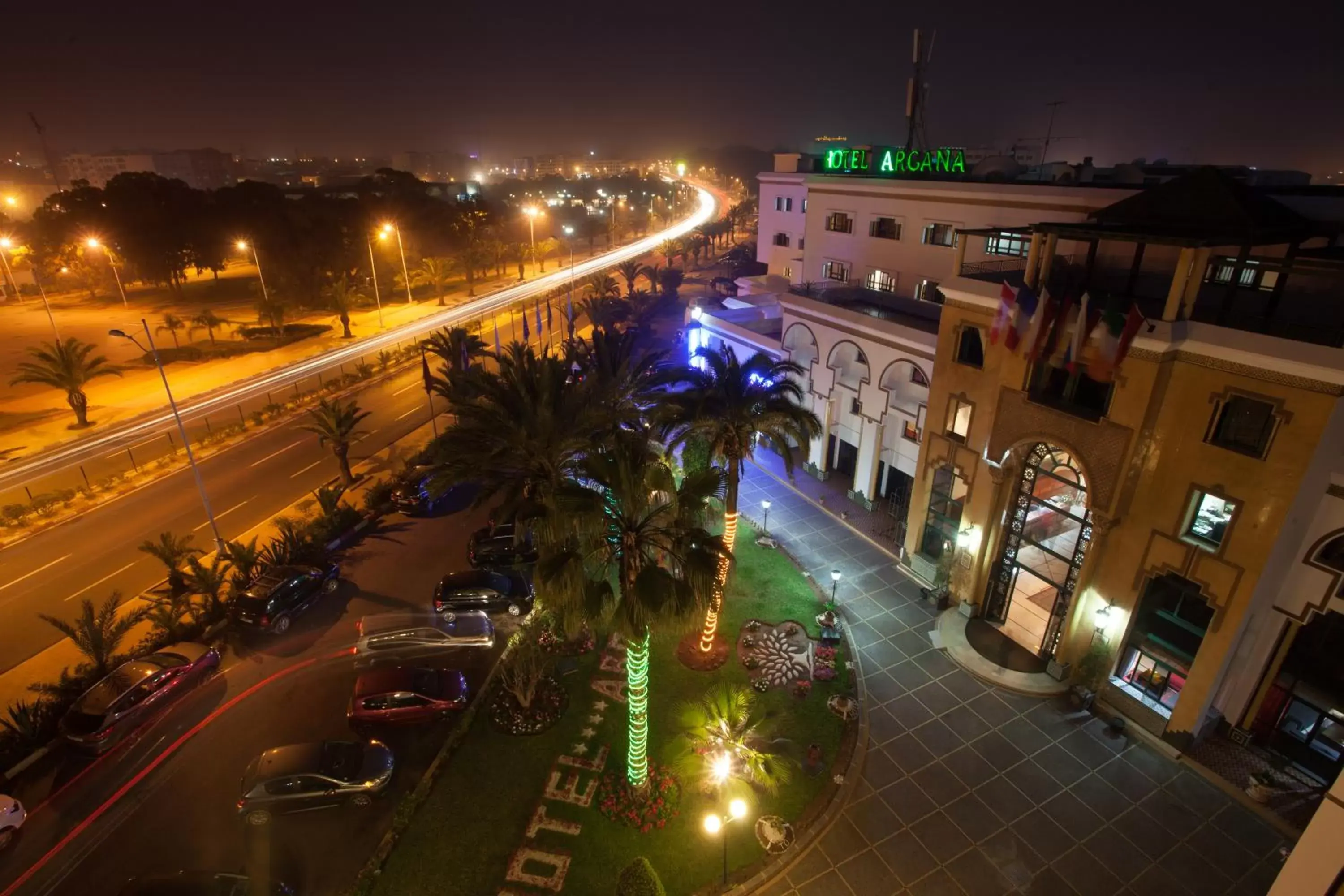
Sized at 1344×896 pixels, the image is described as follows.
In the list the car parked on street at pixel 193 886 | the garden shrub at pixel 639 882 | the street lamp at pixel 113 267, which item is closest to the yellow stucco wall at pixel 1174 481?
the garden shrub at pixel 639 882

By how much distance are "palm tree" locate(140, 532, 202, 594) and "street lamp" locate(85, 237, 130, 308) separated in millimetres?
66284

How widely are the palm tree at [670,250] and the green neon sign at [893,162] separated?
52.5m

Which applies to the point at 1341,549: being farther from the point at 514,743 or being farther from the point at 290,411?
the point at 290,411

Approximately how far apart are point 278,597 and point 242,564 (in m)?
2.74

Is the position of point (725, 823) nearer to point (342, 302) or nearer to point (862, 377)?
point (862, 377)

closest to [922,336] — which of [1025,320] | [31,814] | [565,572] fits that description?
[1025,320]

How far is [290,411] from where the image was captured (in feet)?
153

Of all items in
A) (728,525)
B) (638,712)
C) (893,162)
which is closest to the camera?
(638,712)

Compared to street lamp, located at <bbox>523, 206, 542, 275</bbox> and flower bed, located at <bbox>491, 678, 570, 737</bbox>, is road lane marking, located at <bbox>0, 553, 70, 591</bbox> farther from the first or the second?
street lamp, located at <bbox>523, 206, 542, 275</bbox>

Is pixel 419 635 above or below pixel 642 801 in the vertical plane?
above

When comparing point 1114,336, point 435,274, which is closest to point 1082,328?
point 1114,336

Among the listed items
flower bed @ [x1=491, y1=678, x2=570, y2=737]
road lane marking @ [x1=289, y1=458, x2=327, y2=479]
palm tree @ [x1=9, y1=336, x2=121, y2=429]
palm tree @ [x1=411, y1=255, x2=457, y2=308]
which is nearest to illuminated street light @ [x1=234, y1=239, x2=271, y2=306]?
palm tree @ [x1=411, y1=255, x2=457, y2=308]

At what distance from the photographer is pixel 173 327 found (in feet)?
204

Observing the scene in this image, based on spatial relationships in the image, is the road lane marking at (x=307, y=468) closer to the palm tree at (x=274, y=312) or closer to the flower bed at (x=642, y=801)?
the flower bed at (x=642, y=801)
